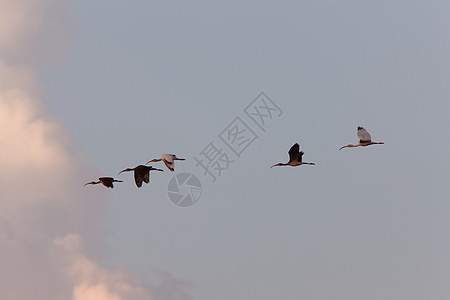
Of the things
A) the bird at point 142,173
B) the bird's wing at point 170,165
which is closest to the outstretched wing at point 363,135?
the bird's wing at point 170,165

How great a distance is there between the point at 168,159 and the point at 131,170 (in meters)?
14.3

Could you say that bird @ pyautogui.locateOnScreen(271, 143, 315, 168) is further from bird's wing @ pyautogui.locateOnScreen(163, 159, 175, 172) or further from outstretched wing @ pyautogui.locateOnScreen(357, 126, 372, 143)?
bird's wing @ pyautogui.locateOnScreen(163, 159, 175, 172)

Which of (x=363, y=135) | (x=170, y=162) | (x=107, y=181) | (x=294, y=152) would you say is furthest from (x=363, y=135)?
(x=107, y=181)

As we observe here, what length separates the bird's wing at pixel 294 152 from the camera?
74.8 metres

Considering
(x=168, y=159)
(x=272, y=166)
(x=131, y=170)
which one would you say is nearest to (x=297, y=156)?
(x=272, y=166)

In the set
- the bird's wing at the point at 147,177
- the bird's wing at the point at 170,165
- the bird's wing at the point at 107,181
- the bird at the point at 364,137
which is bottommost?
the bird at the point at 364,137

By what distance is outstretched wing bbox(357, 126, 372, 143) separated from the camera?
71062 millimetres

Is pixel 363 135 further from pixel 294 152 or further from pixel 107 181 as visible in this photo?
pixel 107 181

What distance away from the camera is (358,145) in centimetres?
7325

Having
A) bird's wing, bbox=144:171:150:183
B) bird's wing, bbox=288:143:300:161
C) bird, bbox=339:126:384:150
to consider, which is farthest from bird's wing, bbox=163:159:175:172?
bird, bbox=339:126:384:150

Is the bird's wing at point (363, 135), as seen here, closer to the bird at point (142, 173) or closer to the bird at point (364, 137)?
the bird at point (364, 137)

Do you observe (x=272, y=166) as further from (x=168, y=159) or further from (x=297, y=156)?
(x=168, y=159)

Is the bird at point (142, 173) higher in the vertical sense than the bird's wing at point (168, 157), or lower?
higher

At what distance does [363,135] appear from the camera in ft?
234
